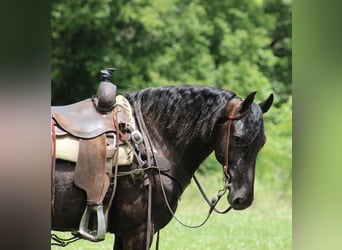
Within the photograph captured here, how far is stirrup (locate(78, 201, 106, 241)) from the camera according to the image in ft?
10.6

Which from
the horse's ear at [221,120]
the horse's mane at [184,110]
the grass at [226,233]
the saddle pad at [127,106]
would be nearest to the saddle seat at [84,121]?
the saddle pad at [127,106]

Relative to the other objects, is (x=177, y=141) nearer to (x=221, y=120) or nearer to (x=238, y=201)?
(x=221, y=120)

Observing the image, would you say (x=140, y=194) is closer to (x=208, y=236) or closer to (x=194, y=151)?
(x=194, y=151)

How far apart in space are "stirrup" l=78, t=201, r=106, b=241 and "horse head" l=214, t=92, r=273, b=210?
2.39 feet

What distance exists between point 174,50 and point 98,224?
9764mm

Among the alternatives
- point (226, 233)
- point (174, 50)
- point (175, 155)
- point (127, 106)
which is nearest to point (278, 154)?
point (174, 50)

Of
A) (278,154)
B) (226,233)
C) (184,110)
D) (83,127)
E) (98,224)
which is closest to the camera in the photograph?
(98,224)

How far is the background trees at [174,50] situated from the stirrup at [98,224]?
28.0 feet

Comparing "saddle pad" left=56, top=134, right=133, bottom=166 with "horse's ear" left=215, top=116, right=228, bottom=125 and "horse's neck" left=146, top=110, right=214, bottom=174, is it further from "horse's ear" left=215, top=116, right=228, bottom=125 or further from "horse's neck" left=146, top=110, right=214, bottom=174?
"horse's ear" left=215, top=116, right=228, bottom=125

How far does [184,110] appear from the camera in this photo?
3.57m

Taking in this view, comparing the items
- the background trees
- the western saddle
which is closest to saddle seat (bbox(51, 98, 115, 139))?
the western saddle

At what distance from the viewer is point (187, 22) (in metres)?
12.8

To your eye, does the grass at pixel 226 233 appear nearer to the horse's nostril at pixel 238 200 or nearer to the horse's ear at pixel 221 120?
the horse's nostril at pixel 238 200
